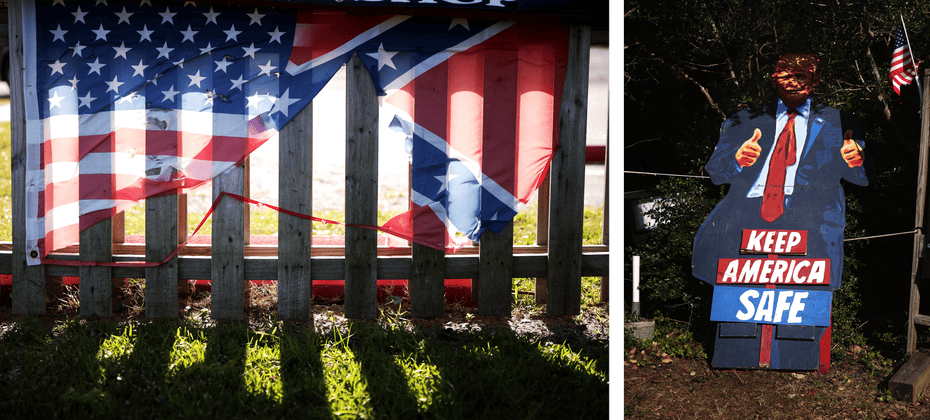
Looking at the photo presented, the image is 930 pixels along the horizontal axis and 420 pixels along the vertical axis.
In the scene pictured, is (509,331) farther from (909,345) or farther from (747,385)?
(909,345)

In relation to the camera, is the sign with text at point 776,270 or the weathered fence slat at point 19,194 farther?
the weathered fence slat at point 19,194

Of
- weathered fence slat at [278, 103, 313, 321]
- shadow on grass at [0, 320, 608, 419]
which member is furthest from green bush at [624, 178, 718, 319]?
weathered fence slat at [278, 103, 313, 321]

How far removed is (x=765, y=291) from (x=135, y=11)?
12.4 ft

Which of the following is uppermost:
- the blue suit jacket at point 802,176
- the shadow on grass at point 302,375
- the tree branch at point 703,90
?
the tree branch at point 703,90

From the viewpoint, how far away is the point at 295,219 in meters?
3.63

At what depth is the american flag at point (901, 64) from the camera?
1.83 meters

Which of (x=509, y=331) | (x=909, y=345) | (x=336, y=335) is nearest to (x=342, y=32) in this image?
(x=336, y=335)

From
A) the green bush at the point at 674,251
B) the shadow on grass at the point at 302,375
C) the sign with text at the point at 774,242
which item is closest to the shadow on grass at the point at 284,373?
the shadow on grass at the point at 302,375

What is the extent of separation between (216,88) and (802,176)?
10.7 ft

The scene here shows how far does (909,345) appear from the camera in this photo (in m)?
1.92

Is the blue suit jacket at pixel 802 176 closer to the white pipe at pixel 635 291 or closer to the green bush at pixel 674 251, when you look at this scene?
the green bush at pixel 674 251

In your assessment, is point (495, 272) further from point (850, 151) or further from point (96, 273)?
point (96, 273)

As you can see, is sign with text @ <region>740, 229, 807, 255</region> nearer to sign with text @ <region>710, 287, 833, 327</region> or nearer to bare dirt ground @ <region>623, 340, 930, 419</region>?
sign with text @ <region>710, 287, 833, 327</region>

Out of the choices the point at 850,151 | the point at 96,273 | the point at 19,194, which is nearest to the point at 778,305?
the point at 850,151
